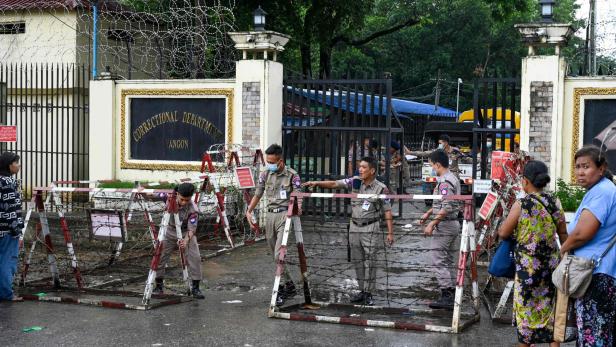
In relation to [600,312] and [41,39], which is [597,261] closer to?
[600,312]

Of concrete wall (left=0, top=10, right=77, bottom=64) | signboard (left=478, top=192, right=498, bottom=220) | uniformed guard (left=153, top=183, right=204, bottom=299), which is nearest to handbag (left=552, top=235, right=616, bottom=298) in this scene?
signboard (left=478, top=192, right=498, bottom=220)

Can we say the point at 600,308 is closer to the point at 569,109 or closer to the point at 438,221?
the point at 438,221

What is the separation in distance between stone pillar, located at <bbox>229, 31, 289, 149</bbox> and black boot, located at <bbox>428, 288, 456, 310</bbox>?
256 inches

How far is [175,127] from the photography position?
15766 millimetres

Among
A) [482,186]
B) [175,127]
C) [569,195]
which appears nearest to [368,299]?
[482,186]

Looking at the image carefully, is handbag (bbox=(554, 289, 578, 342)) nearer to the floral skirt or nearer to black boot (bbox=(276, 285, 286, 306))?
the floral skirt

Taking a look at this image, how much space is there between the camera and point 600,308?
5562 mm

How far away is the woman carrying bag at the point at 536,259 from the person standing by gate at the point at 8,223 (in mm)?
5623

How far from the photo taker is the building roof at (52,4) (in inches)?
768

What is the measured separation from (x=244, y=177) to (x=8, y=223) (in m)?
4.76

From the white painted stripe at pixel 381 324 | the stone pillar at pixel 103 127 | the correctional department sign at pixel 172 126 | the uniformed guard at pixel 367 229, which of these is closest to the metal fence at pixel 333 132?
the correctional department sign at pixel 172 126

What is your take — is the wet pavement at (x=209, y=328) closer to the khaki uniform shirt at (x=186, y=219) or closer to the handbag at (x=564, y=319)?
the khaki uniform shirt at (x=186, y=219)

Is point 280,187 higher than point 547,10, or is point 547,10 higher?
point 547,10

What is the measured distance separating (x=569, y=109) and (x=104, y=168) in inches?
350
